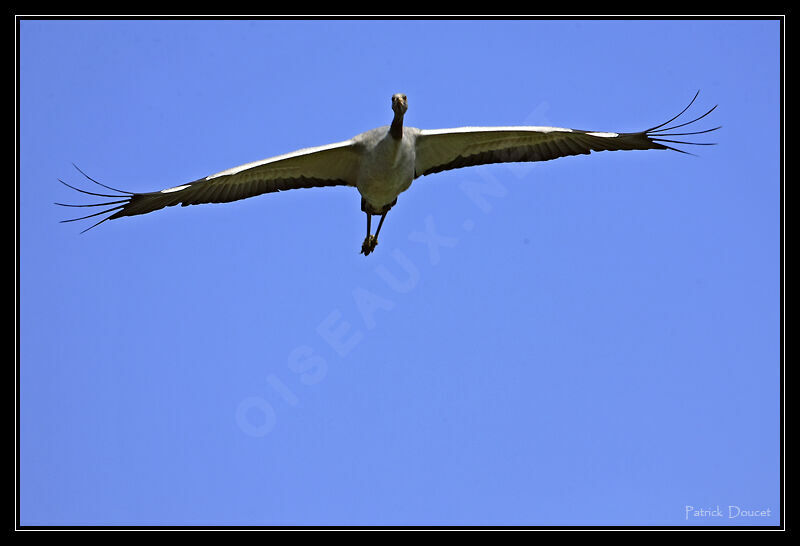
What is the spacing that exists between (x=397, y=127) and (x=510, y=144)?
84.9 inches

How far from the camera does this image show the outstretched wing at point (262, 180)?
14.4m

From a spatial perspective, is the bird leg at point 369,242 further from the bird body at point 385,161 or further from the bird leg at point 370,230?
the bird body at point 385,161

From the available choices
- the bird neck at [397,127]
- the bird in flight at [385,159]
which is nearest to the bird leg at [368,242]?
the bird in flight at [385,159]

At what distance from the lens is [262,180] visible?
49.9 ft

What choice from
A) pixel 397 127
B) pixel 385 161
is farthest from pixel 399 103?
pixel 385 161

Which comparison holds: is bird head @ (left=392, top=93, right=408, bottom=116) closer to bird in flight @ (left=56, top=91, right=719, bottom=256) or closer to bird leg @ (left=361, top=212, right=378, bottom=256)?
bird in flight @ (left=56, top=91, right=719, bottom=256)

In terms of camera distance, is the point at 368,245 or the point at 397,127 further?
the point at 368,245

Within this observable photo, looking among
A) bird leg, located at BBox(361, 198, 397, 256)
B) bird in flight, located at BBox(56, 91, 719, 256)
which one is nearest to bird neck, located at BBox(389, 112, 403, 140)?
bird in flight, located at BBox(56, 91, 719, 256)

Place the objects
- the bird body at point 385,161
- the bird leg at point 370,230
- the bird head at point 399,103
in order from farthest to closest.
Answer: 1. the bird leg at point 370,230
2. the bird body at point 385,161
3. the bird head at point 399,103

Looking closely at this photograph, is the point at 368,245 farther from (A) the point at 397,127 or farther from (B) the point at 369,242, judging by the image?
(A) the point at 397,127

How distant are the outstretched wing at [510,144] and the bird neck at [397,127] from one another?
60 cm
